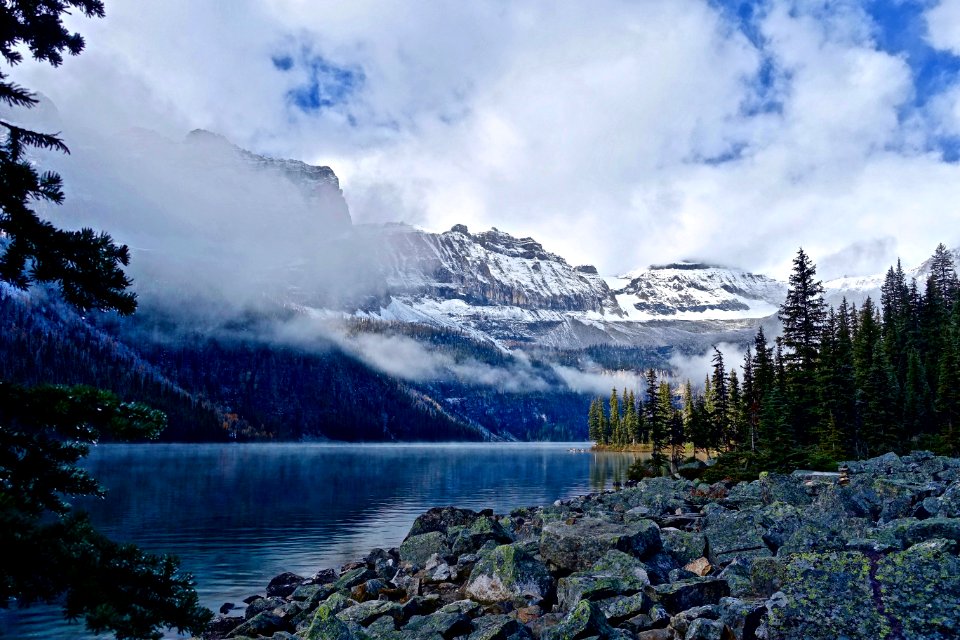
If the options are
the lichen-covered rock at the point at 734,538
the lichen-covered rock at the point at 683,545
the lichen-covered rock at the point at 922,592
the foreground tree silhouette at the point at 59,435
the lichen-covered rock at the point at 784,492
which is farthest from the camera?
the lichen-covered rock at the point at 784,492

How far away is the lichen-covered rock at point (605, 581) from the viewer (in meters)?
13.6

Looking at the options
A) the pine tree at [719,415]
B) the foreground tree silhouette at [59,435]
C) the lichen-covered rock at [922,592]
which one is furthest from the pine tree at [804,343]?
the foreground tree silhouette at [59,435]

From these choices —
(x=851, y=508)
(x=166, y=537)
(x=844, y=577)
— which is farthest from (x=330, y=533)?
(x=844, y=577)

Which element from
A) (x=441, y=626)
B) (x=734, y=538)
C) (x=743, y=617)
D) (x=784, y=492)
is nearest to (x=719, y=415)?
(x=784, y=492)

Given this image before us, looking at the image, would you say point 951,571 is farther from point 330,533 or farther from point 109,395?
point 330,533

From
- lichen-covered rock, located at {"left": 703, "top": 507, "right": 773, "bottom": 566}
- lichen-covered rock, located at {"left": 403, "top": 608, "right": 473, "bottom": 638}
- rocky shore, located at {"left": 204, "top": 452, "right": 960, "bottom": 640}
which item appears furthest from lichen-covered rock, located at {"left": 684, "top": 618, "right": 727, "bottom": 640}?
lichen-covered rock, located at {"left": 703, "top": 507, "right": 773, "bottom": 566}

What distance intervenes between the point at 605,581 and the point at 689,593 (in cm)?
166

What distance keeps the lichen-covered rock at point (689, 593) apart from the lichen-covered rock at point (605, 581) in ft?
1.41

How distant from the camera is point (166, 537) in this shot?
4003cm

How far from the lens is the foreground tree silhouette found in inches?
203

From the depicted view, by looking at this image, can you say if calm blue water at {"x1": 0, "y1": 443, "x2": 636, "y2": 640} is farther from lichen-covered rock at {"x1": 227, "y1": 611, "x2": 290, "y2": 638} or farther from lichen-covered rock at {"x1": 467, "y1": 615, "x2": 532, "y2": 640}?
lichen-covered rock at {"x1": 467, "y1": 615, "x2": 532, "y2": 640}

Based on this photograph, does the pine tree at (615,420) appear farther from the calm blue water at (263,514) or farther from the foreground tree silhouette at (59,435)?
the foreground tree silhouette at (59,435)

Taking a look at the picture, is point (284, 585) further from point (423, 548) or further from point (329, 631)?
point (329, 631)

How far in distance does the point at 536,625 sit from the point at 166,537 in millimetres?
33967
